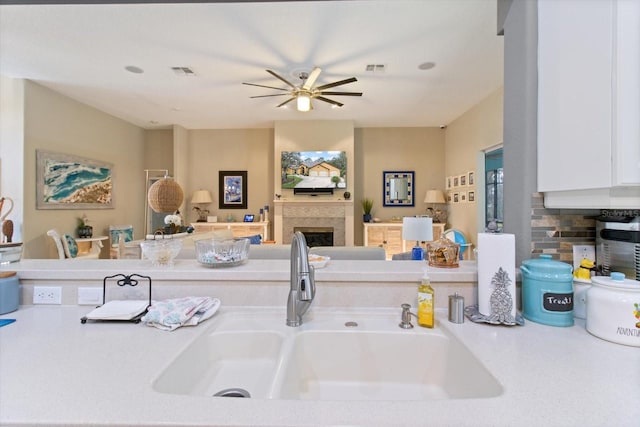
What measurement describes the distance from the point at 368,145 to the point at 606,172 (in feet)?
17.7

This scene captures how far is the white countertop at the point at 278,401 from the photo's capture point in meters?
0.59

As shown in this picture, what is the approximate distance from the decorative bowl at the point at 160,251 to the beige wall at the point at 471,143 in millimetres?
4290

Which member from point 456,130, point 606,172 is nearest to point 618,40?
point 606,172

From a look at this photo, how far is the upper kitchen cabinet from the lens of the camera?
87cm

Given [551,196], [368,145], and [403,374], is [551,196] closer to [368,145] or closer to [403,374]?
[403,374]

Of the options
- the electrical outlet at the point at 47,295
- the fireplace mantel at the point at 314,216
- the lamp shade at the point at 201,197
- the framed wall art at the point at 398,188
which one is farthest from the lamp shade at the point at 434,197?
the electrical outlet at the point at 47,295

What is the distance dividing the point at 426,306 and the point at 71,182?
556 cm

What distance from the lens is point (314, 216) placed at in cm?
562

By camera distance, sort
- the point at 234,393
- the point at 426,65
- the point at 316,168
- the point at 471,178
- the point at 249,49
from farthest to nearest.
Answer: the point at 316,168 → the point at 471,178 → the point at 426,65 → the point at 249,49 → the point at 234,393

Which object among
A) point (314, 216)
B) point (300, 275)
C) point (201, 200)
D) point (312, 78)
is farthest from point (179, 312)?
point (201, 200)

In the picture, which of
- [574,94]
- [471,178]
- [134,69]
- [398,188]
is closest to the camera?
[574,94]

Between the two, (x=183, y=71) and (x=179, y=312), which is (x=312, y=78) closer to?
(x=183, y=71)

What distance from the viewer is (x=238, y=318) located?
114 cm

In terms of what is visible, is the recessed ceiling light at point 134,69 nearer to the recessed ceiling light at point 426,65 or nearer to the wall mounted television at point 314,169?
the wall mounted television at point 314,169
